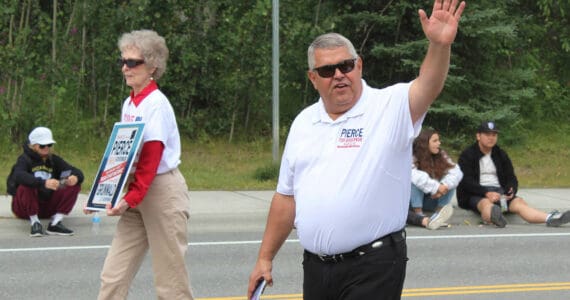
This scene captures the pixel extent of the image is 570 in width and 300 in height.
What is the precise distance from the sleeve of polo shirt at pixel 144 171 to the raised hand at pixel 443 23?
2.12 metres

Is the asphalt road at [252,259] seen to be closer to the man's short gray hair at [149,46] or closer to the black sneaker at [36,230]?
the black sneaker at [36,230]

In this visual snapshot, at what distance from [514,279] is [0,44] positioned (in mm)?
11448

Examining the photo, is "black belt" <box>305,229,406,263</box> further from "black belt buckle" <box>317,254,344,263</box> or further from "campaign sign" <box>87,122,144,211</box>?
"campaign sign" <box>87,122,144,211</box>

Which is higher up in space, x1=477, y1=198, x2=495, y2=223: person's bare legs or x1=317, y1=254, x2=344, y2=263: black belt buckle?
x1=317, y1=254, x2=344, y2=263: black belt buckle

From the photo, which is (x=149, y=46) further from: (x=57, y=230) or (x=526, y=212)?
(x=526, y=212)

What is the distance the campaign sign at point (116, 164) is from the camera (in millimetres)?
5031

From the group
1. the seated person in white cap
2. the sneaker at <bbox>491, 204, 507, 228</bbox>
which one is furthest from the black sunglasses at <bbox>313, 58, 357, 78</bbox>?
the sneaker at <bbox>491, 204, 507, 228</bbox>

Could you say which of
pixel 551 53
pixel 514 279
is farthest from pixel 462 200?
pixel 551 53

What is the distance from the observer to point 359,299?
370 cm

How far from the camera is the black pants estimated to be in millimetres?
3699

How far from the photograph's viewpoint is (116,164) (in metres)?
5.12

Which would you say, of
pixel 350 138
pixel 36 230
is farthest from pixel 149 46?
pixel 36 230

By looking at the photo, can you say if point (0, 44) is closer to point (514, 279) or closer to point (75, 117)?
point (75, 117)

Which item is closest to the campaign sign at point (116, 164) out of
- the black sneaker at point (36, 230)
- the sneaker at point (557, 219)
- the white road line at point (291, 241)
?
the white road line at point (291, 241)
